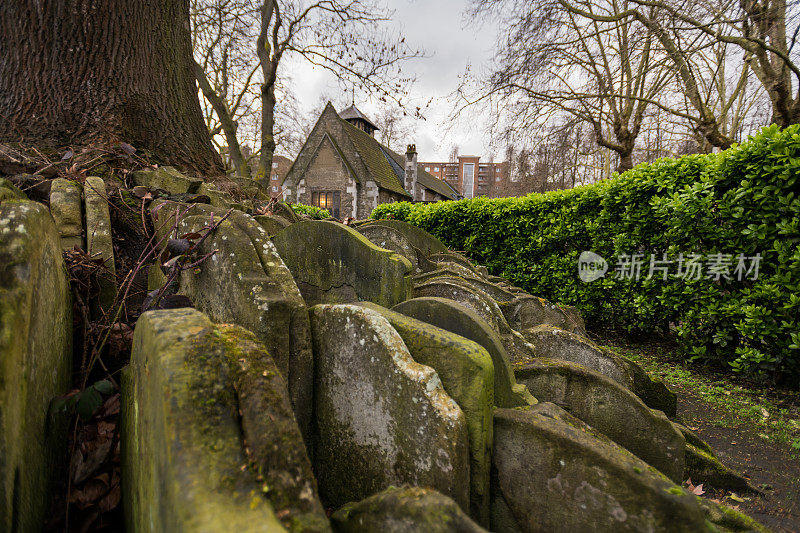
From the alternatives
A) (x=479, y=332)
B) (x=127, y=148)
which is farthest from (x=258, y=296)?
(x=127, y=148)

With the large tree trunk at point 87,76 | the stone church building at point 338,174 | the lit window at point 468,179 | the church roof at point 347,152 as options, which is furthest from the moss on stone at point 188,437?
the lit window at point 468,179

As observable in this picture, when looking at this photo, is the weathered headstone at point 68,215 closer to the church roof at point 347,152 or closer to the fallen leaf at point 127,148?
the fallen leaf at point 127,148

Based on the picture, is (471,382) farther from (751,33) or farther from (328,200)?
(328,200)

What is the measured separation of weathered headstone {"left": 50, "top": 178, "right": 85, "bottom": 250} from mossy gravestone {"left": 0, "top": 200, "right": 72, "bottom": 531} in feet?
2.88

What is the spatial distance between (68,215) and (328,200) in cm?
2456

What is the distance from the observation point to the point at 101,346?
179 centimetres

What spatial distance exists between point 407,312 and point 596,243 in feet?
18.9

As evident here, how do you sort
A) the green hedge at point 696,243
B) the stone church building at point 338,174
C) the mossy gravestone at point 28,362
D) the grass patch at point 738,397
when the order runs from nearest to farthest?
the mossy gravestone at point 28,362, the grass patch at point 738,397, the green hedge at point 696,243, the stone church building at point 338,174

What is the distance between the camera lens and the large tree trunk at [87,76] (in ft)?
11.1

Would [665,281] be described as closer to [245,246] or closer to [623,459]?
[623,459]

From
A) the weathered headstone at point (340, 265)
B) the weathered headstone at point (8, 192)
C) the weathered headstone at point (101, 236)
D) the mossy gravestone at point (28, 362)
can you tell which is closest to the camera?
the mossy gravestone at point (28, 362)

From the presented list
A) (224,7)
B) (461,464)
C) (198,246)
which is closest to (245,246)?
(198,246)

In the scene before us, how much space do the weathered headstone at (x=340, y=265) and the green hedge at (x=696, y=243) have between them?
4.62 meters

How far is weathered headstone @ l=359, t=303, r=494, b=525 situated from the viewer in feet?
4.72
